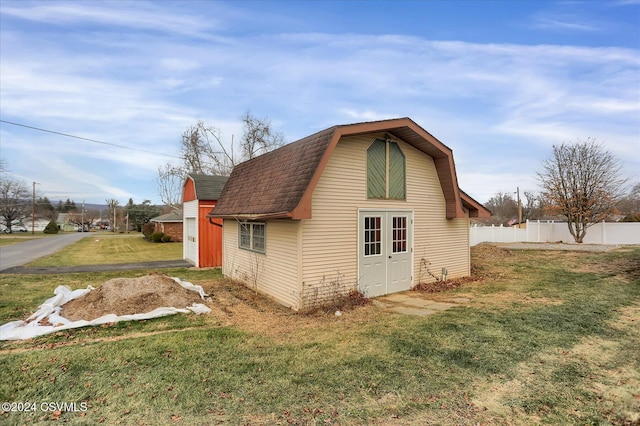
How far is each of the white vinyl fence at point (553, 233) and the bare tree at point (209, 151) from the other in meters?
23.0

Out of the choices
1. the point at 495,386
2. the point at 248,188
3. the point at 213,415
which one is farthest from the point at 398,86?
the point at 213,415

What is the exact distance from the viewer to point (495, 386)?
160 inches

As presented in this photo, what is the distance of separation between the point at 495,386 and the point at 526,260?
1373 centimetres

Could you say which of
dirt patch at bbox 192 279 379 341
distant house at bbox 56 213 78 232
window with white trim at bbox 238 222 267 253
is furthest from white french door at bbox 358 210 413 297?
distant house at bbox 56 213 78 232

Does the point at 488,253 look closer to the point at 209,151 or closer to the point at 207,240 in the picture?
the point at 207,240

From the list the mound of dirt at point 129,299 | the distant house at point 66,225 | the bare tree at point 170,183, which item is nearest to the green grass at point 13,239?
the bare tree at point 170,183

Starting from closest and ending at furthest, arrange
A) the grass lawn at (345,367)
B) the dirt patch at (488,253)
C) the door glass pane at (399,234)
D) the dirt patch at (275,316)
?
the grass lawn at (345,367)
the dirt patch at (275,316)
the door glass pane at (399,234)
the dirt patch at (488,253)

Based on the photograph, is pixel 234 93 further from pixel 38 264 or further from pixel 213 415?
pixel 213 415

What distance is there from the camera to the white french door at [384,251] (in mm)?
8742

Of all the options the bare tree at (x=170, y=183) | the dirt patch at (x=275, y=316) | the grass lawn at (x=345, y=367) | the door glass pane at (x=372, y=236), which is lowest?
the dirt patch at (x=275, y=316)

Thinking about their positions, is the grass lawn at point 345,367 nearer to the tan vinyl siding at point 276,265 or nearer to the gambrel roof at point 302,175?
the tan vinyl siding at point 276,265

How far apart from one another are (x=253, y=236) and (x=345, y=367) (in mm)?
6571

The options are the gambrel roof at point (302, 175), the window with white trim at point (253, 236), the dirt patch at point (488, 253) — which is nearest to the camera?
the gambrel roof at point (302, 175)

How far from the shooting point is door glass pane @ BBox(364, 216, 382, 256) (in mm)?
8844
